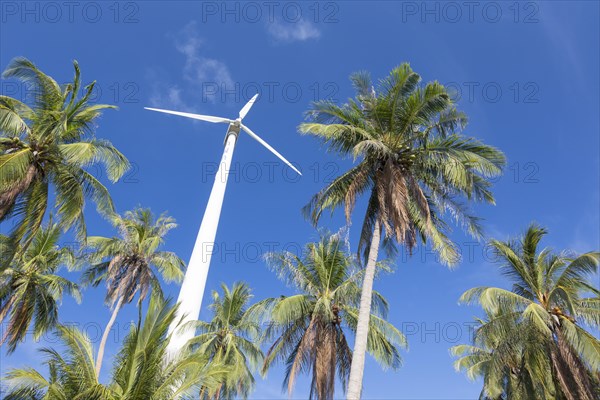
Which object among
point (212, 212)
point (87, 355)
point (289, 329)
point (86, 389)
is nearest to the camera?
point (86, 389)

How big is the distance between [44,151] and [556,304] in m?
22.7

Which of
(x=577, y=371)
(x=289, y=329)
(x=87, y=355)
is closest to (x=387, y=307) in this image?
(x=289, y=329)

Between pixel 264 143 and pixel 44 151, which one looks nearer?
pixel 44 151

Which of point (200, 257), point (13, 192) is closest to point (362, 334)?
point (200, 257)

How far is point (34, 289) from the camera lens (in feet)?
86.7

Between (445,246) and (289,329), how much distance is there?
9848 mm

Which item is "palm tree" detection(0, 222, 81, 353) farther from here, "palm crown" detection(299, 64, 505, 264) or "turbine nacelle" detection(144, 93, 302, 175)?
"palm crown" detection(299, 64, 505, 264)

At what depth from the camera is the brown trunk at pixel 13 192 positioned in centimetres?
1527

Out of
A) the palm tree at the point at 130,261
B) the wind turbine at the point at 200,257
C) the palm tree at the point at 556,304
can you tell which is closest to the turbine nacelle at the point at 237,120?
the wind turbine at the point at 200,257

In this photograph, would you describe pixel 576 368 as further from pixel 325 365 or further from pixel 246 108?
pixel 246 108

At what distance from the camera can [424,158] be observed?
17.5m

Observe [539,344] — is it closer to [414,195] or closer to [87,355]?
[414,195]

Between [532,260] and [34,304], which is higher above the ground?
[532,260]

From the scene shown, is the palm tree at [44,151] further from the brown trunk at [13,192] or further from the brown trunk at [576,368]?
the brown trunk at [576,368]
